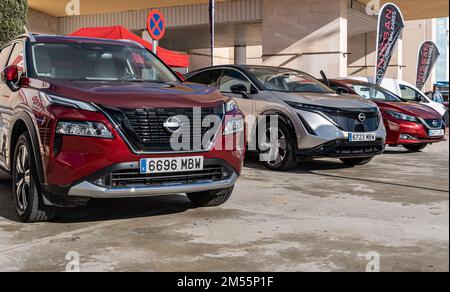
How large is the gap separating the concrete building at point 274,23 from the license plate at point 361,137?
703cm

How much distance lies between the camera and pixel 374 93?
1060 centimetres

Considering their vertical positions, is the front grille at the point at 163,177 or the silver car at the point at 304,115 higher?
the silver car at the point at 304,115

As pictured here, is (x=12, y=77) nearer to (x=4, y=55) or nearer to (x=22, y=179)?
(x=22, y=179)

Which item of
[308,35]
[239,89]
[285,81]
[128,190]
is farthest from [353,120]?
[308,35]

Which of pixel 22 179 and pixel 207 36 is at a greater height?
pixel 207 36

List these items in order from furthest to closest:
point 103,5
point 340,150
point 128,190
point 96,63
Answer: point 103,5 → point 340,150 → point 96,63 → point 128,190

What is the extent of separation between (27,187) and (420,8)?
774 inches

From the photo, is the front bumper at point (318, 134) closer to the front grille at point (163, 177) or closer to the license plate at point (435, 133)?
the front grille at point (163, 177)

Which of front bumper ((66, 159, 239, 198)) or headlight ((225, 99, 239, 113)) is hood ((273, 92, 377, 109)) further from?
front bumper ((66, 159, 239, 198))

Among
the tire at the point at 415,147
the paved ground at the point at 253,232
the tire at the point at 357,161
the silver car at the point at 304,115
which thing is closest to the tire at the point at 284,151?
the silver car at the point at 304,115

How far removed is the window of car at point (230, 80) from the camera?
812 centimetres

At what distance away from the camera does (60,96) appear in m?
4.21

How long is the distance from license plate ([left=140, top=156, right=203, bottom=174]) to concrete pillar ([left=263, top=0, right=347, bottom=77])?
44.1 feet

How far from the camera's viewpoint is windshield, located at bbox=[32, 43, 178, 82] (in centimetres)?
506
